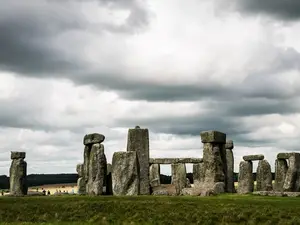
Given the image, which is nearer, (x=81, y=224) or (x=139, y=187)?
(x=81, y=224)

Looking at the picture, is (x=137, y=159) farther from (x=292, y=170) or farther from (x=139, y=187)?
(x=292, y=170)

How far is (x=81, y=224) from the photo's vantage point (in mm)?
22984

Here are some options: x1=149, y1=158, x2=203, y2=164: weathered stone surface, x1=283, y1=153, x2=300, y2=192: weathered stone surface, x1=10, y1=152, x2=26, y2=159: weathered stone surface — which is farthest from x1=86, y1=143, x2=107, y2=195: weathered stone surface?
x1=283, y1=153, x2=300, y2=192: weathered stone surface

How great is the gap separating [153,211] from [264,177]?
19705 millimetres

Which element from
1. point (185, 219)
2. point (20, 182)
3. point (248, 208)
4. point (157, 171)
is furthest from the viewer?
point (157, 171)

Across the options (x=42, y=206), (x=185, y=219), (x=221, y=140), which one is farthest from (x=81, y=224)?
(x=221, y=140)

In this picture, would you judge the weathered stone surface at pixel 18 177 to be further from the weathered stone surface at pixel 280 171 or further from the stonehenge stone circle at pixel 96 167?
the weathered stone surface at pixel 280 171

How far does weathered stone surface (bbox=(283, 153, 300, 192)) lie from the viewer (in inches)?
1596

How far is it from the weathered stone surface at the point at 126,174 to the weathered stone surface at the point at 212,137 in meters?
5.26

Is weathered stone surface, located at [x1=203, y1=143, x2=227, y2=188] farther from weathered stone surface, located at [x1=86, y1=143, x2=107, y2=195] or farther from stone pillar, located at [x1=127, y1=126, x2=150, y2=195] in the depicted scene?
weathered stone surface, located at [x1=86, y1=143, x2=107, y2=195]

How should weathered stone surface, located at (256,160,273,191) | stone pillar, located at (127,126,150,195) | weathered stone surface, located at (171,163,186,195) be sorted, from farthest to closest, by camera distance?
weathered stone surface, located at (171,163,186,195)
weathered stone surface, located at (256,160,273,191)
stone pillar, located at (127,126,150,195)

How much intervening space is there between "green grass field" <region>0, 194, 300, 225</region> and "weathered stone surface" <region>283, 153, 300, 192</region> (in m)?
9.34

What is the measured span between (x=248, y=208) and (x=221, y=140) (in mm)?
11991

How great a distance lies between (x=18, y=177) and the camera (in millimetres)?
45750
